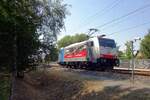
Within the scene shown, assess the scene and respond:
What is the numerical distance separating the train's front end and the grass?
11506mm

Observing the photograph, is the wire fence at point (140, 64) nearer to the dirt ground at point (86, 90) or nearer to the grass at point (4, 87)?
the dirt ground at point (86, 90)

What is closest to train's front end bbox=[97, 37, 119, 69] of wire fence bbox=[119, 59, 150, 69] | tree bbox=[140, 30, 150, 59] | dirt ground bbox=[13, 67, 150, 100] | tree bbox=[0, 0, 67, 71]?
dirt ground bbox=[13, 67, 150, 100]

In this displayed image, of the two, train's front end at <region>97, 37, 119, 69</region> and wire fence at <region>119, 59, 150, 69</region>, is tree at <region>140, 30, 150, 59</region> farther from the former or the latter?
train's front end at <region>97, 37, 119, 69</region>

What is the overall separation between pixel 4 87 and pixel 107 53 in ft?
45.1

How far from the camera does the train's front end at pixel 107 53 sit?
104 ft

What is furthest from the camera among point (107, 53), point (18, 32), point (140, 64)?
point (140, 64)

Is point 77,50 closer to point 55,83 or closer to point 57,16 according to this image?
point 57,16

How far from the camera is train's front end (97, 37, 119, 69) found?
104 feet

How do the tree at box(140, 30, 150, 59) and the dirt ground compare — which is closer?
the dirt ground

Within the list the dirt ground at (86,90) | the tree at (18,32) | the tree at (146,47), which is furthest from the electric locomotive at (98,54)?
the tree at (146,47)

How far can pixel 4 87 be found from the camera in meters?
21.8

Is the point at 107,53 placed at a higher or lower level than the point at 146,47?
lower

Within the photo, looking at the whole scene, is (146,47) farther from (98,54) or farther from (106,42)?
(98,54)

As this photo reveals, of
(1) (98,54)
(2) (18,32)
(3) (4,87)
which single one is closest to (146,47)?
(1) (98,54)
